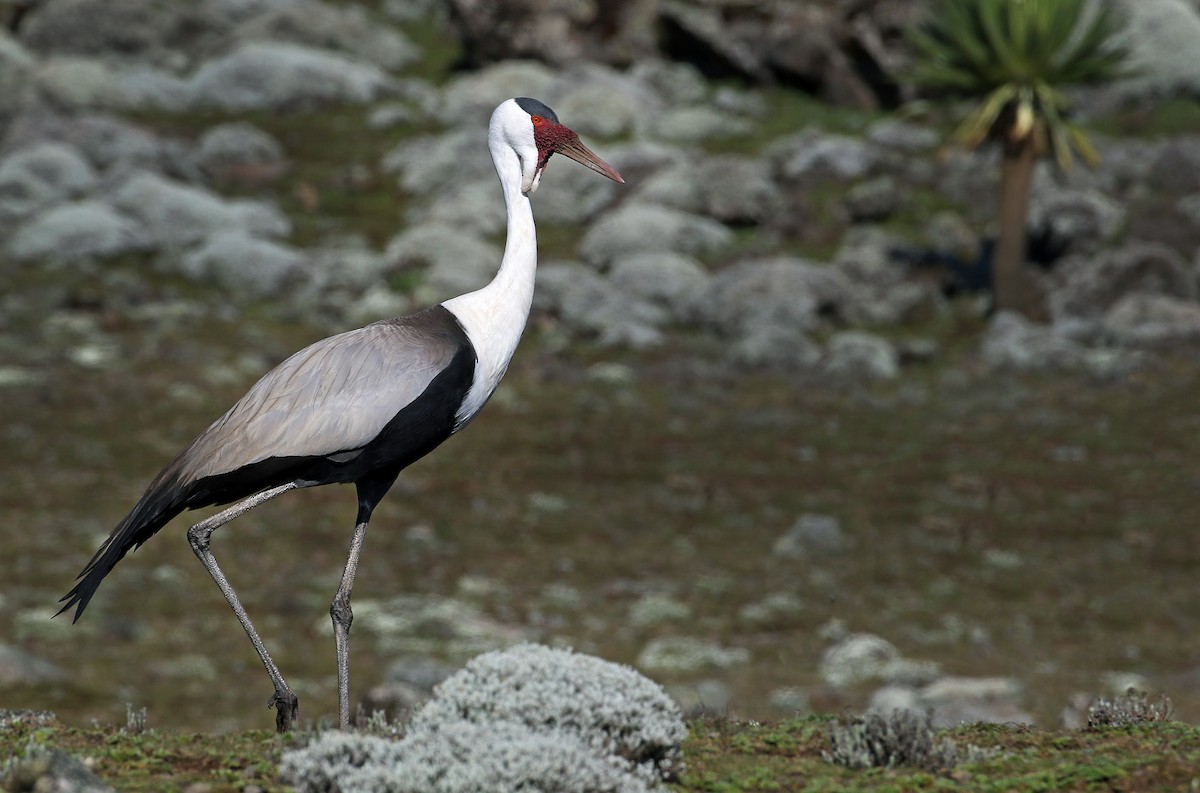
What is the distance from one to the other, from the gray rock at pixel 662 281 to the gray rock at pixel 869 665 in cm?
1551

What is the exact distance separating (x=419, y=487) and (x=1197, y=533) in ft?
39.4

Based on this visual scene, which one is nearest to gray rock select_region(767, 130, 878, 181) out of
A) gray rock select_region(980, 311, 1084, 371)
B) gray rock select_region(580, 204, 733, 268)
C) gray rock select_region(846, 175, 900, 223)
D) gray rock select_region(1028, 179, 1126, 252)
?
gray rock select_region(846, 175, 900, 223)

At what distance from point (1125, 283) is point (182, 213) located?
22.5 meters

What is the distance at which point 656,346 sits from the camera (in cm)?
2970

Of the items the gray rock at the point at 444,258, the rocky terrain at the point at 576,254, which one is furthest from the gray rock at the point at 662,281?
the gray rock at the point at 444,258

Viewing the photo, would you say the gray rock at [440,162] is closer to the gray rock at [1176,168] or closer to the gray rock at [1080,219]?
the gray rock at [1080,219]

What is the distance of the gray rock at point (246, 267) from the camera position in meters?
31.0

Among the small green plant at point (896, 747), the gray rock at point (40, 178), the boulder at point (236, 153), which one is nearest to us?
the small green plant at point (896, 747)

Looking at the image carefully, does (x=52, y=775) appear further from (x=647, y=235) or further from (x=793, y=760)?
(x=647, y=235)

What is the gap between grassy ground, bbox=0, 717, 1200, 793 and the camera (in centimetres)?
648

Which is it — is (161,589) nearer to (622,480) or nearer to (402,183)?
(622,480)

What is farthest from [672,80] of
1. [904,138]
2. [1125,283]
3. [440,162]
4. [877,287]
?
[1125,283]

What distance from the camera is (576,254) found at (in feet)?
115

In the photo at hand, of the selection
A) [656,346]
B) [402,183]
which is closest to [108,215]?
[402,183]
